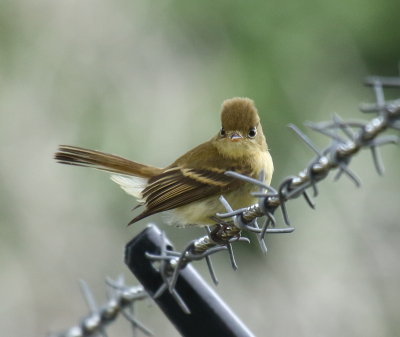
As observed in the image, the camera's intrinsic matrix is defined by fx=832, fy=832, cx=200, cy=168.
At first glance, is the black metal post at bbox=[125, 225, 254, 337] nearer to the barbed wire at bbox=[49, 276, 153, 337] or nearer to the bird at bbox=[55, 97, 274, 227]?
the barbed wire at bbox=[49, 276, 153, 337]

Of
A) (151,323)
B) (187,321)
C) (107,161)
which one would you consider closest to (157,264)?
(187,321)

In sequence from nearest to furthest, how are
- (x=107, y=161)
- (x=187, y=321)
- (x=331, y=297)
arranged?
(x=187, y=321), (x=107, y=161), (x=331, y=297)

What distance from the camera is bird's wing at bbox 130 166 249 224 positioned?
3.11 m

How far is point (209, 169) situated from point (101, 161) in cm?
46

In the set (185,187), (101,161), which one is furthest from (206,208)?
(101,161)

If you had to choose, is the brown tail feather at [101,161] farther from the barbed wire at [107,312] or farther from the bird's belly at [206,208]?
the barbed wire at [107,312]

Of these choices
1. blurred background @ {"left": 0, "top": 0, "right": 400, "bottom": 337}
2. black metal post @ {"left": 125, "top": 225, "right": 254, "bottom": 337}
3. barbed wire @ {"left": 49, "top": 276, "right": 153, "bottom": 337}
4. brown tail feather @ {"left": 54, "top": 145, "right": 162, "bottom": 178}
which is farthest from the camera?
blurred background @ {"left": 0, "top": 0, "right": 400, "bottom": 337}

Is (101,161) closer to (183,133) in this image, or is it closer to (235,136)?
(235,136)

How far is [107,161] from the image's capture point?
336cm

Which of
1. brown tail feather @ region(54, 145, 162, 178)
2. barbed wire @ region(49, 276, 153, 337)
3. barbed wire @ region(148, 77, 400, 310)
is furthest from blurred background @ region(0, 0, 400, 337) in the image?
barbed wire @ region(148, 77, 400, 310)

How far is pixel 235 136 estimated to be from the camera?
10.5ft

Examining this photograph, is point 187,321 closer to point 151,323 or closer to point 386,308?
point 151,323

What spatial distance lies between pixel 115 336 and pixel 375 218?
234 centimetres

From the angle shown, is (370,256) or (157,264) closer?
(157,264)
